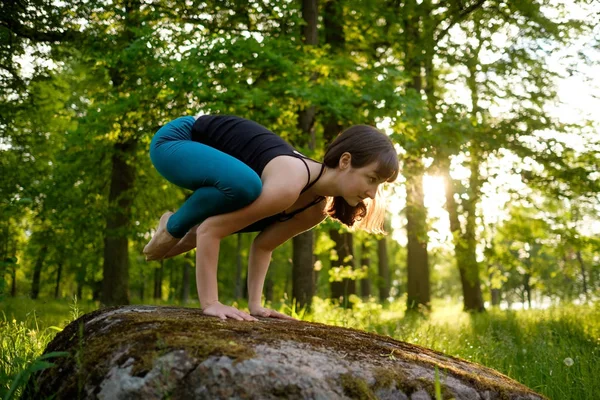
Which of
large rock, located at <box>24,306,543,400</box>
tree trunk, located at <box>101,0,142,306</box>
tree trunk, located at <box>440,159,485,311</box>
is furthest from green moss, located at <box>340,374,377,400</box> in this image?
tree trunk, located at <box>101,0,142,306</box>

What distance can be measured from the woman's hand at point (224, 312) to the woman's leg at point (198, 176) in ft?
1.68

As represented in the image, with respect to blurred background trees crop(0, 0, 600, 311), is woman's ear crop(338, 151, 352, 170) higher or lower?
lower

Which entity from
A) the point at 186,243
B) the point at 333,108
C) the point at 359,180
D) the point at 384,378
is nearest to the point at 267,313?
the point at 186,243

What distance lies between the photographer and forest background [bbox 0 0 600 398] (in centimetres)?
723

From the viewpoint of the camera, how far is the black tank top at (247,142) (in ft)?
10.4

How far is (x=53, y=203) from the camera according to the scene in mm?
11242

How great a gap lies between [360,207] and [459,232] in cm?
614

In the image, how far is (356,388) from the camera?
77.3 inches

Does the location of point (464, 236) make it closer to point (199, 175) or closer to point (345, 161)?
point (345, 161)

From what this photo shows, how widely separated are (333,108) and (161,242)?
382 cm

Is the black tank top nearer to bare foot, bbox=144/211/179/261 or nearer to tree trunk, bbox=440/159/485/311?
bare foot, bbox=144/211/179/261

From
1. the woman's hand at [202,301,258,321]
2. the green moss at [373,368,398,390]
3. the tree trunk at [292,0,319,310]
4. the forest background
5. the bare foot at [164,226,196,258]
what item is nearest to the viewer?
the green moss at [373,368,398,390]

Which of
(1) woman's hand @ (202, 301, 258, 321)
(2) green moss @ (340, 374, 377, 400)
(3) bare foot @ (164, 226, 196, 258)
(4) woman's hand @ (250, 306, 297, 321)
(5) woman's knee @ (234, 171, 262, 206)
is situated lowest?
(2) green moss @ (340, 374, 377, 400)

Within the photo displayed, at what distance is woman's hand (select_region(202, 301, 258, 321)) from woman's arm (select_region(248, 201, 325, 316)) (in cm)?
60
